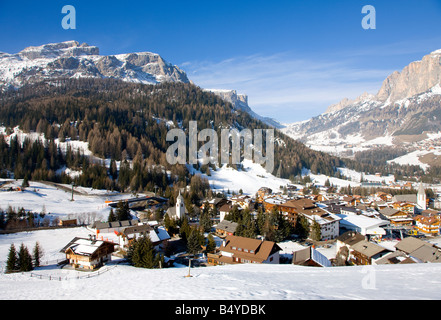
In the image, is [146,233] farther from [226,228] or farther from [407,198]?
[407,198]

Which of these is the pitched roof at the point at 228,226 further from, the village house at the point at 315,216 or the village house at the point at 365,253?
the village house at the point at 365,253

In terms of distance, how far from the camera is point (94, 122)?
325 ft

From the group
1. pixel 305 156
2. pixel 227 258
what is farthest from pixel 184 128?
pixel 227 258

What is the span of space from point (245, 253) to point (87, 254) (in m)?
15.4

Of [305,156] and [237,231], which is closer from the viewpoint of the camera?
[237,231]

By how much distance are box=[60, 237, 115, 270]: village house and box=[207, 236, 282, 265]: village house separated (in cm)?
1083

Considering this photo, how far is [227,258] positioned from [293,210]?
21.8 metres

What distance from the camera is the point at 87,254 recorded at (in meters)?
25.3

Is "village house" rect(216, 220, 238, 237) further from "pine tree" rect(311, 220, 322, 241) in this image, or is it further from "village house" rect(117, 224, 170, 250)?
"pine tree" rect(311, 220, 322, 241)

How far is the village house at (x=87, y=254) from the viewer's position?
83.5 feet
